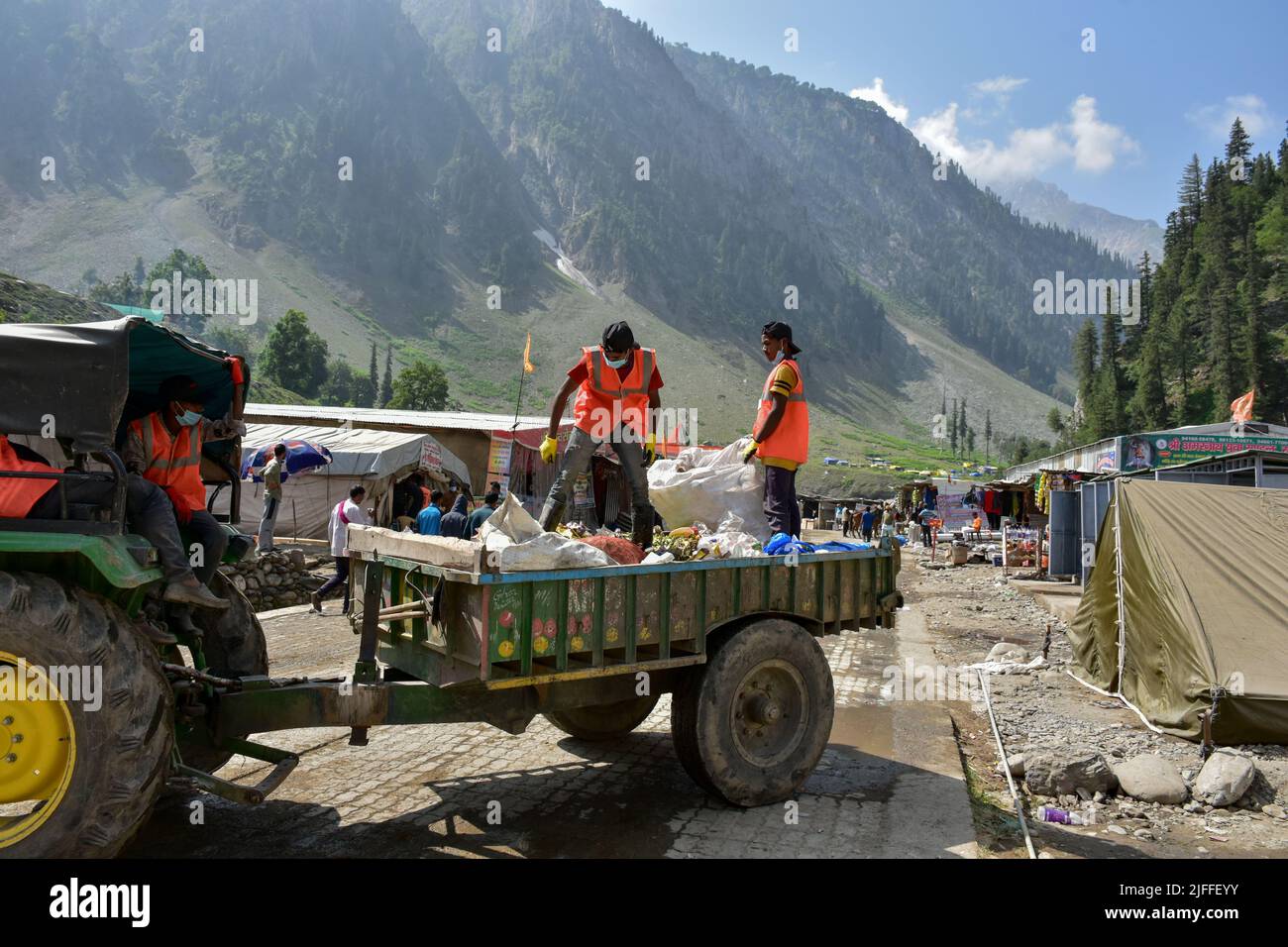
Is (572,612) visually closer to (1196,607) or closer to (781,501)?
(781,501)

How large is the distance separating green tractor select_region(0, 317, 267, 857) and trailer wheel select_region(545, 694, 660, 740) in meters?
2.81

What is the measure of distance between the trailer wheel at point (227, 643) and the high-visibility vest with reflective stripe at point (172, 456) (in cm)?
68

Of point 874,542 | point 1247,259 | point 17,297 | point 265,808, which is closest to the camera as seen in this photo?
point 265,808

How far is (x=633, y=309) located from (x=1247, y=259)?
297 feet

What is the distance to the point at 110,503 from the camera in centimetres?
361

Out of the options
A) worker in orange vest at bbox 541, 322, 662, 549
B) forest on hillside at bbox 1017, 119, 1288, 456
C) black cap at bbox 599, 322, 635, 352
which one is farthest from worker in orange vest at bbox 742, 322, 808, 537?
forest on hillside at bbox 1017, 119, 1288, 456

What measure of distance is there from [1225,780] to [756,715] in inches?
141

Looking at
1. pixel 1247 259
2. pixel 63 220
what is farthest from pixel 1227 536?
pixel 63 220

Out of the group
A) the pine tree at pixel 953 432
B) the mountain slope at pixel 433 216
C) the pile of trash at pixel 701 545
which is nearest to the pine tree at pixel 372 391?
the mountain slope at pixel 433 216

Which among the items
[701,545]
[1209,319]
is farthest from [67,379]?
[1209,319]

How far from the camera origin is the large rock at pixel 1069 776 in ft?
19.5

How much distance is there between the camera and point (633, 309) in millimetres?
139250

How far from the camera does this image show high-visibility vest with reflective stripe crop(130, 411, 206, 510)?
14.2 feet
